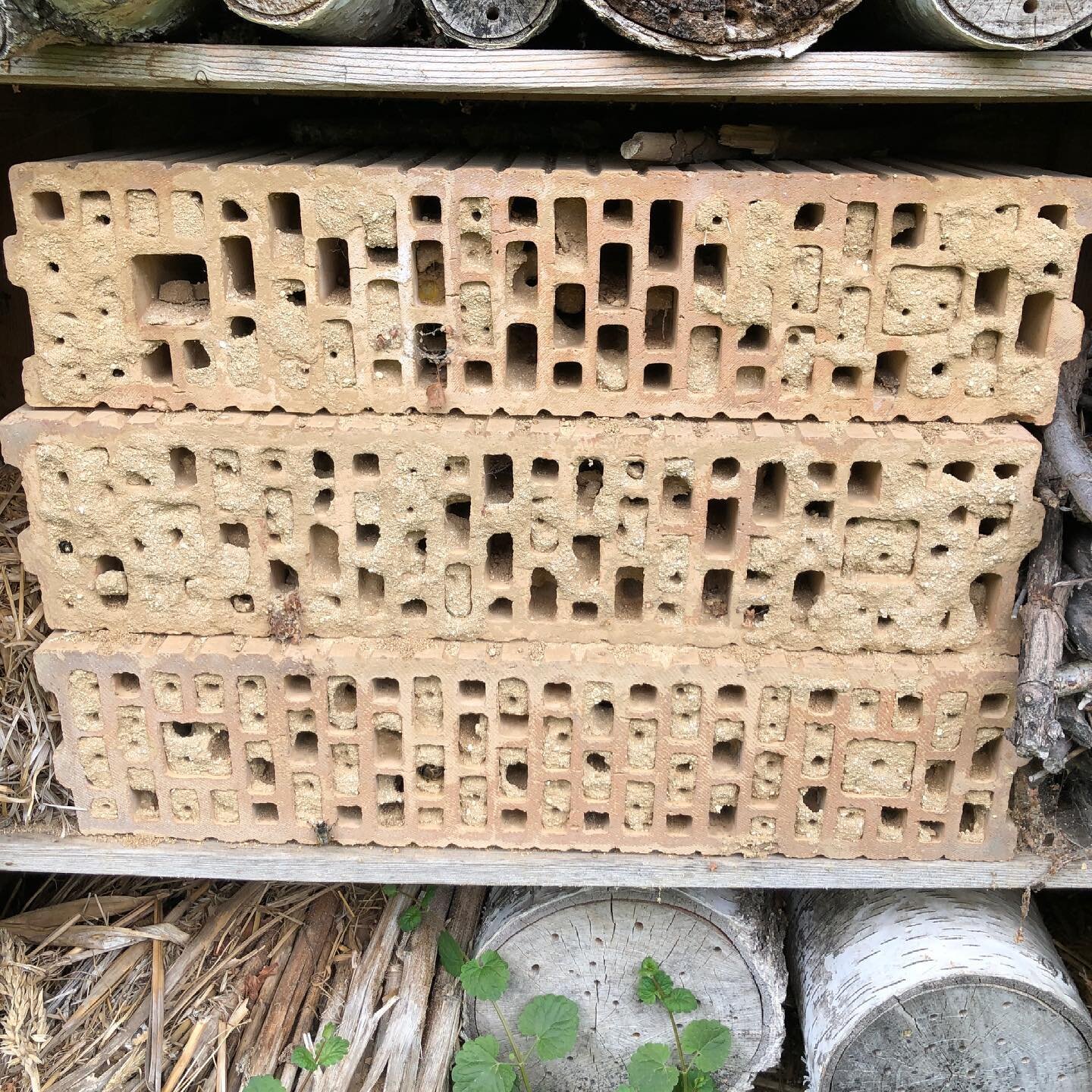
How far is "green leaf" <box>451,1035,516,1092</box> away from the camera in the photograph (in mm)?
2211

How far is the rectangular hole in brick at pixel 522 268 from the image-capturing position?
181 centimetres

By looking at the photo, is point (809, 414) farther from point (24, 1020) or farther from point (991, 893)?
point (24, 1020)

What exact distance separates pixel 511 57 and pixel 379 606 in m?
1.06

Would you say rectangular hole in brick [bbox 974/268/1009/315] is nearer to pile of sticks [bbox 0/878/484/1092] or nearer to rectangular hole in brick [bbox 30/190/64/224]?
rectangular hole in brick [bbox 30/190/64/224]

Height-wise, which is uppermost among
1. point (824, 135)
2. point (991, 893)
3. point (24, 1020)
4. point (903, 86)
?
point (903, 86)

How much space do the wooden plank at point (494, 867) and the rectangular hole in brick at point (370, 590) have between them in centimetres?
56

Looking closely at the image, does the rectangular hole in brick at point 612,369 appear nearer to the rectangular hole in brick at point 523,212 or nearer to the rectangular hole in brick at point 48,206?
the rectangular hole in brick at point 523,212

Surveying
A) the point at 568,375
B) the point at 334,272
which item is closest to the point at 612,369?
the point at 568,375

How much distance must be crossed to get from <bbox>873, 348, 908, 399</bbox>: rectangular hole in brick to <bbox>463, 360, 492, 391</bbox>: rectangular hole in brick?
733 mm

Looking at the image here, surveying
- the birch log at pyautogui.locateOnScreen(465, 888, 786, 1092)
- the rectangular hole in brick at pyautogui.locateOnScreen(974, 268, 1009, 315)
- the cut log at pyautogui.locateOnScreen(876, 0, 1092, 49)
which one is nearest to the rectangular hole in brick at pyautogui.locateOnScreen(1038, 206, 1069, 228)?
the rectangular hole in brick at pyautogui.locateOnScreen(974, 268, 1009, 315)

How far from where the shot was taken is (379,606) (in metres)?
2.06

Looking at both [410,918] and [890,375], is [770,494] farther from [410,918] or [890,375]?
[410,918]

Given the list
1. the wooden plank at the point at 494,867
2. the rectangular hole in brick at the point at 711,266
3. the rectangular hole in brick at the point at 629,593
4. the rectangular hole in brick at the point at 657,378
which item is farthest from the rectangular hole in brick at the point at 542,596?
the rectangular hole in brick at the point at 711,266

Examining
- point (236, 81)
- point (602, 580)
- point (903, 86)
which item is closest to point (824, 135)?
point (903, 86)
